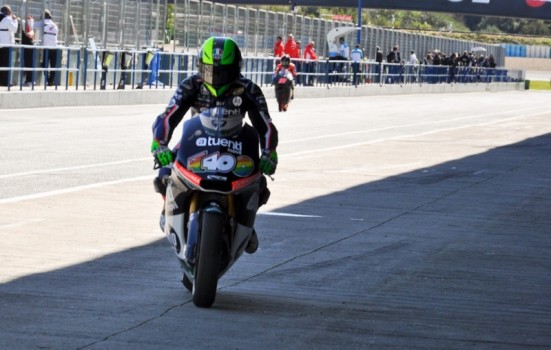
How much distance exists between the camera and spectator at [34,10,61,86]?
32594 millimetres

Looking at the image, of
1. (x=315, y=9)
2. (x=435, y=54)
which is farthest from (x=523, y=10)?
(x=315, y=9)

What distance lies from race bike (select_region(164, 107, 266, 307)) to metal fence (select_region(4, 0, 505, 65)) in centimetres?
2550

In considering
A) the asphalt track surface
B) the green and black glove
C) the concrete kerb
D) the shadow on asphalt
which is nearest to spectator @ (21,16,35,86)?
the concrete kerb

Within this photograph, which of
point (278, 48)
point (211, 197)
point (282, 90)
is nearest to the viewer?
point (211, 197)

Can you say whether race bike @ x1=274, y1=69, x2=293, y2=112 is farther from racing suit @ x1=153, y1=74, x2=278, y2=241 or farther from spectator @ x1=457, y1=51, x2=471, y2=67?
spectator @ x1=457, y1=51, x2=471, y2=67

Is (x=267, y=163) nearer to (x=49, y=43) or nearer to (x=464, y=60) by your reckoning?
(x=49, y=43)

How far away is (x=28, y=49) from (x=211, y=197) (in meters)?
24.3

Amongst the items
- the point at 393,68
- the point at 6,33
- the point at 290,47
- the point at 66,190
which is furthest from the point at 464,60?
the point at 66,190

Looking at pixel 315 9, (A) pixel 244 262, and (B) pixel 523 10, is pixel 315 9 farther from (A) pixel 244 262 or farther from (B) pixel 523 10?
(A) pixel 244 262

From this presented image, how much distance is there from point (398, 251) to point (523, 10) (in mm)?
81018

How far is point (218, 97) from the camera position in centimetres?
840

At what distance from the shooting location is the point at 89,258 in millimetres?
10148

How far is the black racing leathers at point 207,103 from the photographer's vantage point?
27.6 ft

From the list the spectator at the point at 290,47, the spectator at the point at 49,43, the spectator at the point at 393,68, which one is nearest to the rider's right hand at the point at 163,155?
the spectator at the point at 49,43
